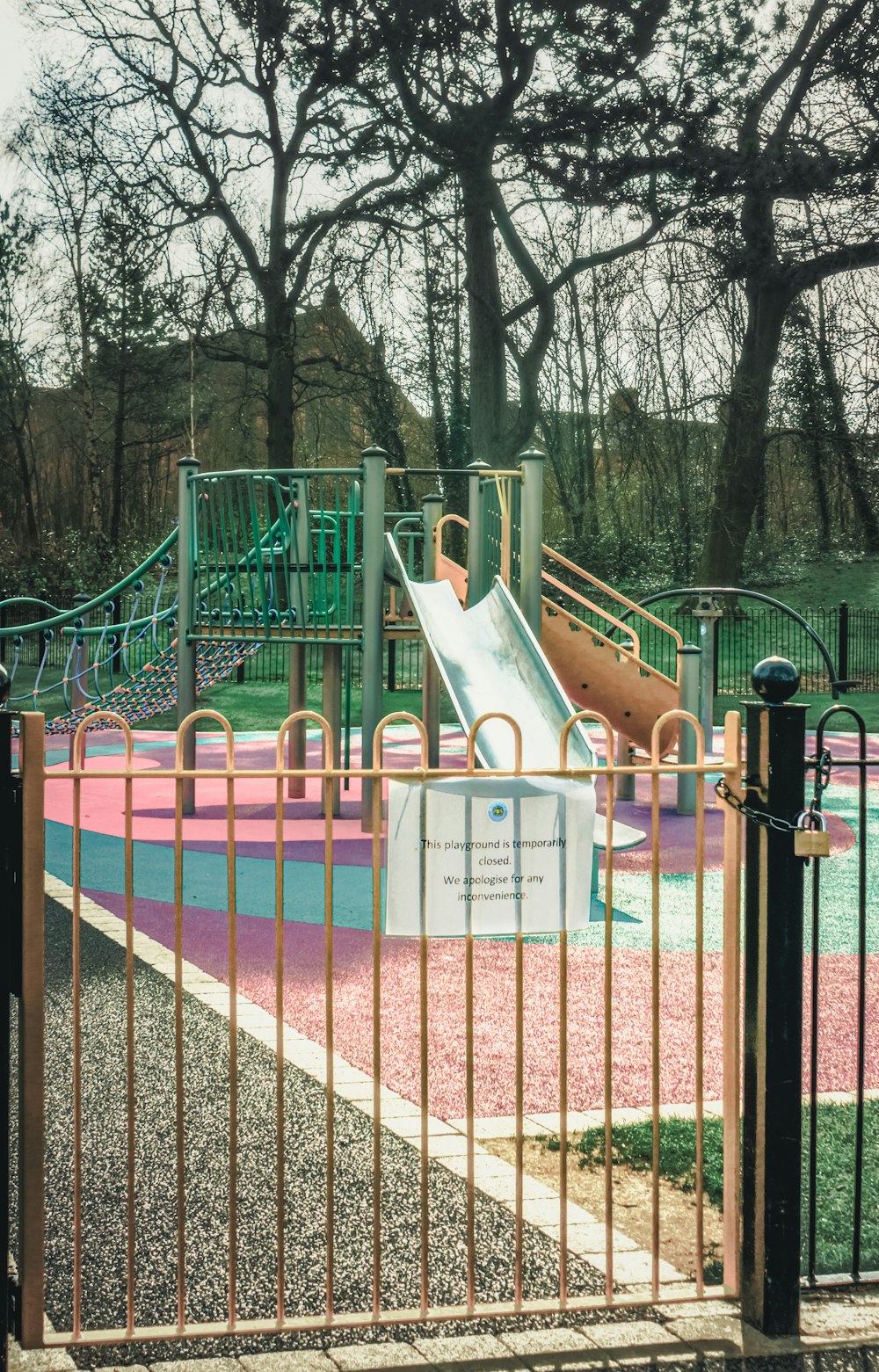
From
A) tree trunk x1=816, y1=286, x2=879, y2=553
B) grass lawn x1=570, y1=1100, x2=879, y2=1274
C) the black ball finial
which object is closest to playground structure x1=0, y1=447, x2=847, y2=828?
grass lawn x1=570, y1=1100, x2=879, y2=1274

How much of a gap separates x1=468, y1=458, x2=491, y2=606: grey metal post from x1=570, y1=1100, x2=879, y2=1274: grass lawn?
6829mm

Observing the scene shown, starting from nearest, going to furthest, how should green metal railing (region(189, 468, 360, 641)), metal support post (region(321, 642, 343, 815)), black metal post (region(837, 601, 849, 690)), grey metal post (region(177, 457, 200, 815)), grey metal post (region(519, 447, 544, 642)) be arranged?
grey metal post (region(519, 447, 544, 642)), green metal railing (region(189, 468, 360, 641)), grey metal post (region(177, 457, 200, 815)), metal support post (region(321, 642, 343, 815)), black metal post (region(837, 601, 849, 690))

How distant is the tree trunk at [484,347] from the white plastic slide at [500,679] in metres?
14.6

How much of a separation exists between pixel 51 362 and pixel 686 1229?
111 ft

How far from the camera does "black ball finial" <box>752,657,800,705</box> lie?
3357 mm

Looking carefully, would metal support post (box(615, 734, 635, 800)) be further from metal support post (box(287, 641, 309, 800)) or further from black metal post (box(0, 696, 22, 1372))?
black metal post (box(0, 696, 22, 1372))

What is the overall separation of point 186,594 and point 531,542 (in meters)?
3.18

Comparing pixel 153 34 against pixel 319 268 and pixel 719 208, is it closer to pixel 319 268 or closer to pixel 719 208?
pixel 319 268

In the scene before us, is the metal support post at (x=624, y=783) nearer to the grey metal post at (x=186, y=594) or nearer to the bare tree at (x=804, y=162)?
the grey metal post at (x=186, y=594)

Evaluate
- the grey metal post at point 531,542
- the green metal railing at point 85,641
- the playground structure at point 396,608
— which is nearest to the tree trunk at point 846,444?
the green metal railing at point 85,641

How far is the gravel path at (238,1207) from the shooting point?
3.44 meters

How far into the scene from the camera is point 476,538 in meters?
11.2

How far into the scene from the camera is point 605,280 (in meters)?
29.8

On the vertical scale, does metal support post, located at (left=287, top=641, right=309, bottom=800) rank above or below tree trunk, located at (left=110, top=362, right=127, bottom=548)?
below
